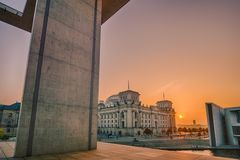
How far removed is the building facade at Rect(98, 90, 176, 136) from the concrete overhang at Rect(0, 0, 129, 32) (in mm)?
73534

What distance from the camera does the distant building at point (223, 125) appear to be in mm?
41812

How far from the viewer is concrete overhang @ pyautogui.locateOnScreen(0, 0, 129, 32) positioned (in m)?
16.0

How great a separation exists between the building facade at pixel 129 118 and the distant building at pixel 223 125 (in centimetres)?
4630

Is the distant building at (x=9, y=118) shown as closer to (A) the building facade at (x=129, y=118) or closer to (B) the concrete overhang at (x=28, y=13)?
(A) the building facade at (x=129, y=118)

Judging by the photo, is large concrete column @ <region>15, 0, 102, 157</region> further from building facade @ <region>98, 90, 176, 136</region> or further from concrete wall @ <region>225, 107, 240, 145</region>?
building facade @ <region>98, 90, 176, 136</region>

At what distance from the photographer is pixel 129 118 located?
3393 inches

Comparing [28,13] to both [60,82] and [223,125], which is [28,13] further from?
[223,125]

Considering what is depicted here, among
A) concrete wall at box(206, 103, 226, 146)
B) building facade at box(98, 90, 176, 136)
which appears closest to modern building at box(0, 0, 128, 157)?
concrete wall at box(206, 103, 226, 146)

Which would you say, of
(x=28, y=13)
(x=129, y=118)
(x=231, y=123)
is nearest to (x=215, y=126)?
(x=231, y=123)

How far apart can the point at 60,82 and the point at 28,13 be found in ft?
37.9

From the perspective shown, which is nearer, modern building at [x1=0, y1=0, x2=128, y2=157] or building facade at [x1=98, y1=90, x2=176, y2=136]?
modern building at [x1=0, y1=0, x2=128, y2=157]

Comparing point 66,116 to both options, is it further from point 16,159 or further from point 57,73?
point 16,159

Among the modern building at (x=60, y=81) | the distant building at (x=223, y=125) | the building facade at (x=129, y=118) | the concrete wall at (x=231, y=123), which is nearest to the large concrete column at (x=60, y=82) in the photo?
the modern building at (x=60, y=81)

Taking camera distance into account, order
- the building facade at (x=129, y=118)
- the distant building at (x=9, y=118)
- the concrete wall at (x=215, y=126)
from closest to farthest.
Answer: the concrete wall at (x=215, y=126)
the distant building at (x=9, y=118)
the building facade at (x=129, y=118)
